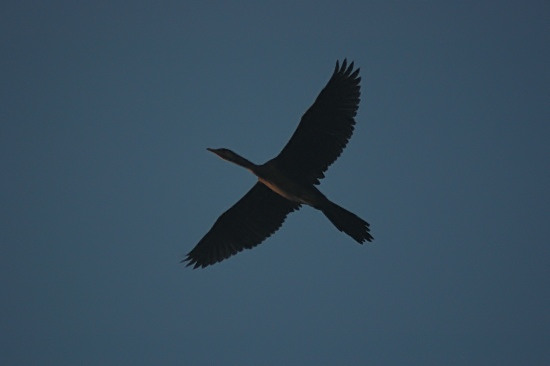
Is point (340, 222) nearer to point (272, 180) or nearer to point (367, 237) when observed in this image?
point (367, 237)

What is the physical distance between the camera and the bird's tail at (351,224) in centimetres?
979

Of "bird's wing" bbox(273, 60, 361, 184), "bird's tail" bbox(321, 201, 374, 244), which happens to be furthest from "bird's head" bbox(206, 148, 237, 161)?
"bird's tail" bbox(321, 201, 374, 244)

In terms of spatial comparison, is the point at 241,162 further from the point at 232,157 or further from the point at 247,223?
the point at 247,223

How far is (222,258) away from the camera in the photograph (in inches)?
455

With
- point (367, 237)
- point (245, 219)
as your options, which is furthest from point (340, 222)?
point (245, 219)

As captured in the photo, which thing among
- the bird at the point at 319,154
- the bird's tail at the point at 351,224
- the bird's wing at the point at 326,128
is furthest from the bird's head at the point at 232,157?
the bird's tail at the point at 351,224

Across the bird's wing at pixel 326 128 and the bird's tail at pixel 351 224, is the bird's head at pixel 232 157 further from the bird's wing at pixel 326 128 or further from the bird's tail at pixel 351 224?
the bird's tail at pixel 351 224

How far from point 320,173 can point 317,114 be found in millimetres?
1001

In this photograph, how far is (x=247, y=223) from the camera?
11.5 m

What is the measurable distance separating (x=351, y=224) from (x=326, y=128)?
162cm

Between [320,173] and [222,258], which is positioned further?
[222,258]

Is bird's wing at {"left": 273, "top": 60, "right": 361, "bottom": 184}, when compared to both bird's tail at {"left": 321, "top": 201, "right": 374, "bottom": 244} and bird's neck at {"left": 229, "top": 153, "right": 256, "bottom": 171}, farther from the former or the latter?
bird's tail at {"left": 321, "top": 201, "right": 374, "bottom": 244}

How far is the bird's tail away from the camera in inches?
385

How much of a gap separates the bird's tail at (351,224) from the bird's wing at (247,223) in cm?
140
